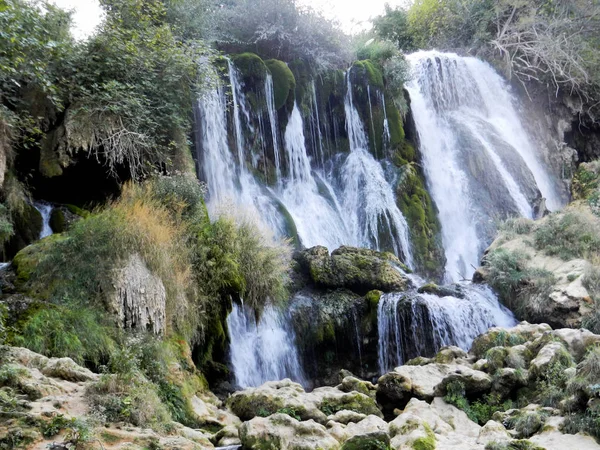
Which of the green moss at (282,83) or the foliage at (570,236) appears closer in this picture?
the foliage at (570,236)

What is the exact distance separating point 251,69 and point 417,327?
891 centimetres

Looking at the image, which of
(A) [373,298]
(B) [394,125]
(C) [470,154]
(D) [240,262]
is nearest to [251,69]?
(B) [394,125]

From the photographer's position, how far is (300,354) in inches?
419

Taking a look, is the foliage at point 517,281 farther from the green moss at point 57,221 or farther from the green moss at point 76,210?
the green moss at point 57,221

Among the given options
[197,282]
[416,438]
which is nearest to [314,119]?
[197,282]

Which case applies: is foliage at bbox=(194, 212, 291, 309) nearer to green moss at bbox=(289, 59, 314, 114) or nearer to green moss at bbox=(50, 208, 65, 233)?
green moss at bbox=(50, 208, 65, 233)

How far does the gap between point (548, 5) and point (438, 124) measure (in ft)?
27.4

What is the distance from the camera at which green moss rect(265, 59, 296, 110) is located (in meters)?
15.4

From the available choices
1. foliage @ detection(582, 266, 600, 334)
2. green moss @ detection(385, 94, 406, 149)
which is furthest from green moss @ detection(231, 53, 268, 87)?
foliage @ detection(582, 266, 600, 334)

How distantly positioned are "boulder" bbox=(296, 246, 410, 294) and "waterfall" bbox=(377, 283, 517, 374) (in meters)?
0.50

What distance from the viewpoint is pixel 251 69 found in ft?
49.6

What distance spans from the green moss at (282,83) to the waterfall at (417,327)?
23.8 feet

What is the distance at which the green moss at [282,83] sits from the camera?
50.4ft

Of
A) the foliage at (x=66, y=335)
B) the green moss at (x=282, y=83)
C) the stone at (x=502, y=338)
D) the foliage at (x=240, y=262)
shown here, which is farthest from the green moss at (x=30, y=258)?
the green moss at (x=282, y=83)
